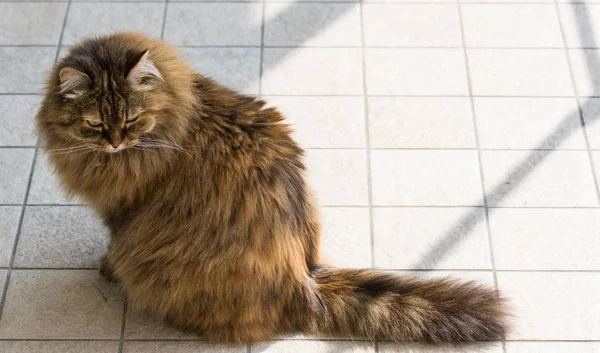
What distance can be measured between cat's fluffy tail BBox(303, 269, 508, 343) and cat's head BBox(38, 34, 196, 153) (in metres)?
0.74

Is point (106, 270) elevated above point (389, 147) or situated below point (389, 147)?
below

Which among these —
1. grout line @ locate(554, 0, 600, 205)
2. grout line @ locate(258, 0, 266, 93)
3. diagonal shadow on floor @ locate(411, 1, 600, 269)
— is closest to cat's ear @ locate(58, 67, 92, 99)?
grout line @ locate(258, 0, 266, 93)

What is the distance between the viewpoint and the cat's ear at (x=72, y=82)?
2.33 meters

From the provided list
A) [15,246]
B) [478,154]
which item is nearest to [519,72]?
[478,154]

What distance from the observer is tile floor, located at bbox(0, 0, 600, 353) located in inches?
114

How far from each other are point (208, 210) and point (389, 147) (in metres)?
0.99

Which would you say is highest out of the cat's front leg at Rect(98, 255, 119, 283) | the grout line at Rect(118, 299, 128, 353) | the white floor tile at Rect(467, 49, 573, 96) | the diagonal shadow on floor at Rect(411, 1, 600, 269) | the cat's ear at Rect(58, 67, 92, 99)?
the white floor tile at Rect(467, 49, 573, 96)

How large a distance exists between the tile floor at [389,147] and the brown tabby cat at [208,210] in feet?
0.48

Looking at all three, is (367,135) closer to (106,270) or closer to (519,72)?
(519,72)

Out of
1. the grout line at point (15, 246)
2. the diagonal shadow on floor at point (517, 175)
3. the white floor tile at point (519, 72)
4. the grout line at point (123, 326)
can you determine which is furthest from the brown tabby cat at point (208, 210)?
the white floor tile at point (519, 72)

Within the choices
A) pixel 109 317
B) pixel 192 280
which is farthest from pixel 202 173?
pixel 109 317

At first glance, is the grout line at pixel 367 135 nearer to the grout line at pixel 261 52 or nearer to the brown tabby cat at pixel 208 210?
the brown tabby cat at pixel 208 210

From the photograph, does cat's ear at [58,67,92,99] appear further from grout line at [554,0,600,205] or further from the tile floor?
grout line at [554,0,600,205]

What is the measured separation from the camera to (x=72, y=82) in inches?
93.4
